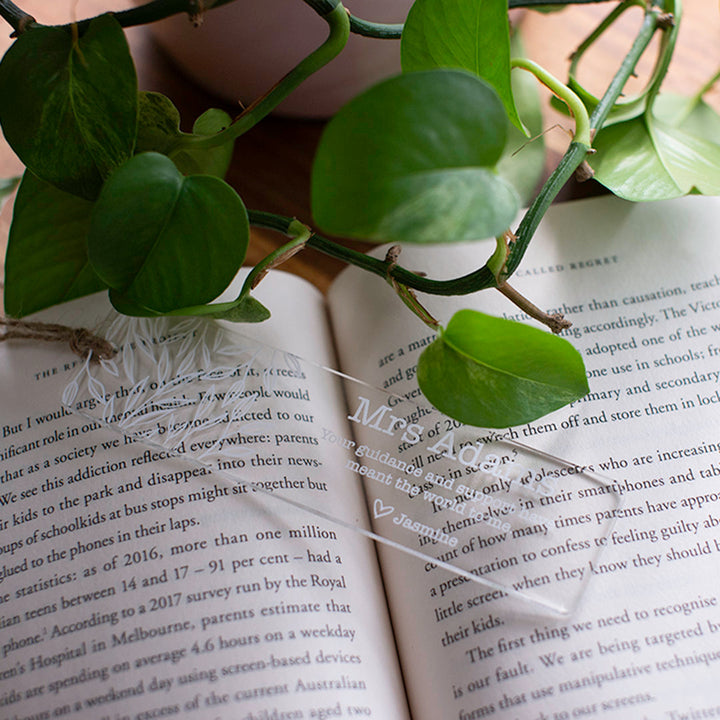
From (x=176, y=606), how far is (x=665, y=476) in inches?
12.6

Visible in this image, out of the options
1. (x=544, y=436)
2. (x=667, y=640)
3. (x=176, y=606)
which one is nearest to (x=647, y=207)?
(x=544, y=436)

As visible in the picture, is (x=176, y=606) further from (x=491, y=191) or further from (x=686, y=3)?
(x=686, y=3)

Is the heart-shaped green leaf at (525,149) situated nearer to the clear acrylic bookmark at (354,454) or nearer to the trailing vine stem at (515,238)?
the trailing vine stem at (515,238)

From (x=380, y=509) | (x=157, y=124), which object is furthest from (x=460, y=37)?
(x=380, y=509)

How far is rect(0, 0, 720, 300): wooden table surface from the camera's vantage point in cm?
63

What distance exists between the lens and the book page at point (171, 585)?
43 centimetres

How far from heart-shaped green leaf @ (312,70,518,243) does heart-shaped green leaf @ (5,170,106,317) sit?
252mm

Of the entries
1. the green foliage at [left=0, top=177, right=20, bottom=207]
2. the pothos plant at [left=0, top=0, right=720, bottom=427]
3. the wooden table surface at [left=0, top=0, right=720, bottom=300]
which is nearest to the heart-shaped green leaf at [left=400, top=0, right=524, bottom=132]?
the pothos plant at [left=0, top=0, right=720, bottom=427]

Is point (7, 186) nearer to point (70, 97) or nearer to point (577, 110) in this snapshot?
point (70, 97)

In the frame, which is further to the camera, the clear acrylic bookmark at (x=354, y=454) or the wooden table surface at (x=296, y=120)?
the wooden table surface at (x=296, y=120)

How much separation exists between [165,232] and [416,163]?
0.17 meters

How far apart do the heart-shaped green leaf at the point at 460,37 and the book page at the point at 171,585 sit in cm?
24

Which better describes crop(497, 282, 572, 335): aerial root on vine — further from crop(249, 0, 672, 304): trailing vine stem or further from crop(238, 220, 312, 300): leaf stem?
crop(238, 220, 312, 300): leaf stem

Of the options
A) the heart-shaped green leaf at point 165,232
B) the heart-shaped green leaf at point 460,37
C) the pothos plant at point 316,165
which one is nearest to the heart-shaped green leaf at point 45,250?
the pothos plant at point 316,165
